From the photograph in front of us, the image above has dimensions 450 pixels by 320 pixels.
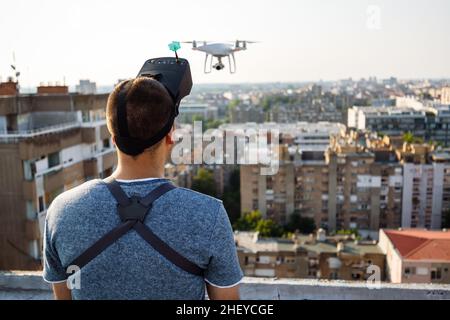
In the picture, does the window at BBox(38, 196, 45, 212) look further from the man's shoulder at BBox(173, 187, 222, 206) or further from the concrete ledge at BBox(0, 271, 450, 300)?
the man's shoulder at BBox(173, 187, 222, 206)

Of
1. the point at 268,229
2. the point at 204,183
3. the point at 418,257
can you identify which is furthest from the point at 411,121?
the point at 418,257

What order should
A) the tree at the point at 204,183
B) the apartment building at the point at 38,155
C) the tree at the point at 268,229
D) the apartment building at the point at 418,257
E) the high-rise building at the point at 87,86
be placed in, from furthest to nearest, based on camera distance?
the tree at the point at 204,183 < the tree at the point at 268,229 < the apartment building at the point at 418,257 < the high-rise building at the point at 87,86 < the apartment building at the point at 38,155

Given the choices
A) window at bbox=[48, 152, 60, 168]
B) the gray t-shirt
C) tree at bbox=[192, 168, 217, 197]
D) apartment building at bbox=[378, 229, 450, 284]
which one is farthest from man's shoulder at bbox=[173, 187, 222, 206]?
tree at bbox=[192, 168, 217, 197]

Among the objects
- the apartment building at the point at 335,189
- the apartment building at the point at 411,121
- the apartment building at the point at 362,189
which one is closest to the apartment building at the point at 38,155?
the apartment building at the point at 335,189

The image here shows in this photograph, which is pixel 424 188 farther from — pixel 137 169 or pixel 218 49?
pixel 137 169

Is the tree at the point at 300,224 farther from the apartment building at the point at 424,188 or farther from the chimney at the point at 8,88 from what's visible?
the chimney at the point at 8,88

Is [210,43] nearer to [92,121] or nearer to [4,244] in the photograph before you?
[4,244]

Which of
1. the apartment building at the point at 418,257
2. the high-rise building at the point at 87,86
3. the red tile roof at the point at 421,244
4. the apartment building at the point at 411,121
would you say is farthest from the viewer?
the apartment building at the point at 411,121
